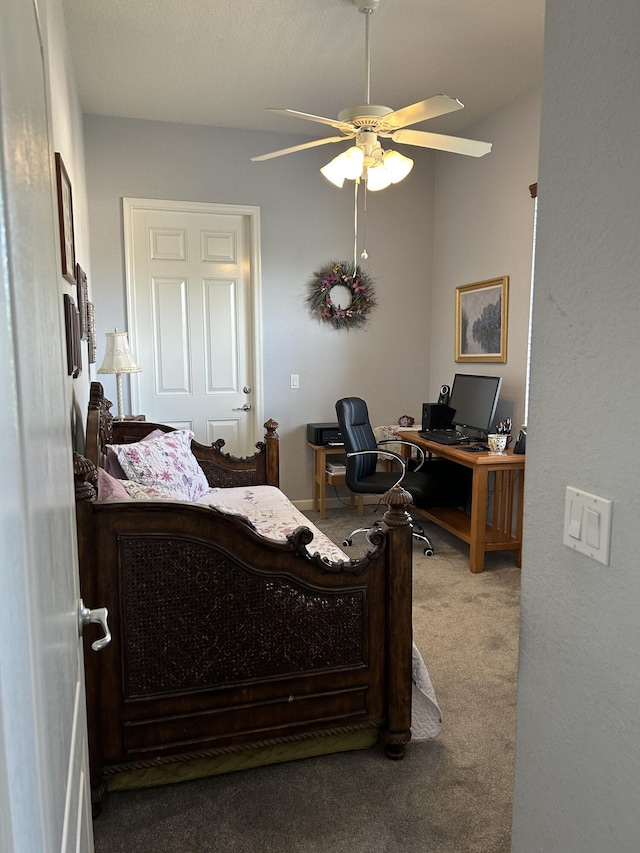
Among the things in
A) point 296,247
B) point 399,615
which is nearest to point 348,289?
point 296,247

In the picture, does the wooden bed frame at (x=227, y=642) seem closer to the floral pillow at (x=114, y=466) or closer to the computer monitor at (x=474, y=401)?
the floral pillow at (x=114, y=466)

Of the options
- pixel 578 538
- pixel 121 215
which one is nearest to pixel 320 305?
pixel 121 215

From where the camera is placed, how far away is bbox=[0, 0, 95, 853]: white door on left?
41cm

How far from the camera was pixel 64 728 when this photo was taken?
2.31ft

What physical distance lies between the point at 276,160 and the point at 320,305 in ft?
3.82

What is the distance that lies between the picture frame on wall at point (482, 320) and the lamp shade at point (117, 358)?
96.8 inches

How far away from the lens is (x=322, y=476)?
4.75 meters

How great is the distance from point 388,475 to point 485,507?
0.82 metres

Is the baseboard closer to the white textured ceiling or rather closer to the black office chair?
the black office chair

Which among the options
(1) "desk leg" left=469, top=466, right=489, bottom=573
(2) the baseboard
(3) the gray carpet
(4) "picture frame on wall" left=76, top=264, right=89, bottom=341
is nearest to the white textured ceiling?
(4) "picture frame on wall" left=76, top=264, right=89, bottom=341

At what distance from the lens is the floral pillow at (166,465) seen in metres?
2.72

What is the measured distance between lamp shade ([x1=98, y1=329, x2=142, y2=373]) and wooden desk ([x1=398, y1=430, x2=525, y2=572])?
2057mm

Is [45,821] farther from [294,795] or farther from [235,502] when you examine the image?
[235,502]

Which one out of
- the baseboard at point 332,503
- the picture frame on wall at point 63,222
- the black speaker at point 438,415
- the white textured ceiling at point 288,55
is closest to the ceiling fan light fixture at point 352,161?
the white textured ceiling at point 288,55
